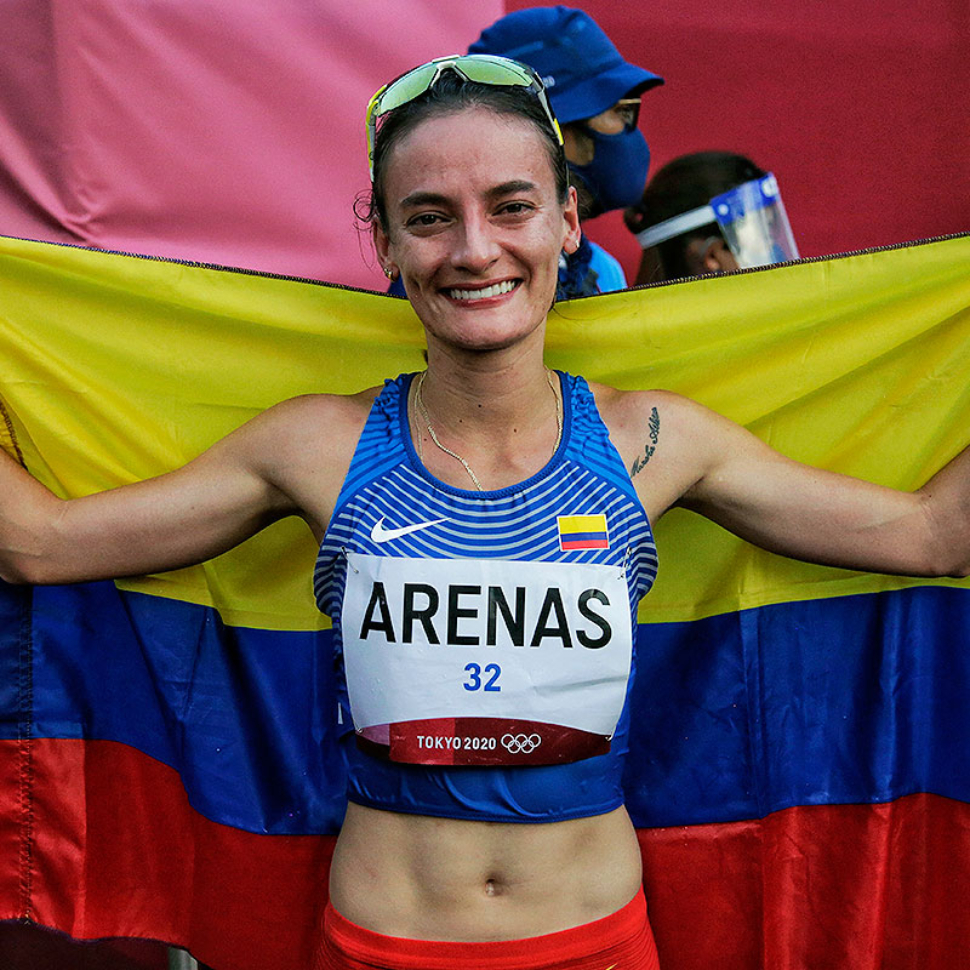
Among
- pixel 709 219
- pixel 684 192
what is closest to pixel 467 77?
pixel 709 219

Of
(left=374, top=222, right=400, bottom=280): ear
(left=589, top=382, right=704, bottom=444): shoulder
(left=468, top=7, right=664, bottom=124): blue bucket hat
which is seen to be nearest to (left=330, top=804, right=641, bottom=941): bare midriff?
(left=589, top=382, right=704, bottom=444): shoulder

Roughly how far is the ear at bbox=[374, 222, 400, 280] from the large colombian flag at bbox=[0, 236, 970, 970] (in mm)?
305

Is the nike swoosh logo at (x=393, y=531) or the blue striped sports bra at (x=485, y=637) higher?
the nike swoosh logo at (x=393, y=531)

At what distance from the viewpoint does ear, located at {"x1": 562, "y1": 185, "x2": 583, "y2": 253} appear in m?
1.98

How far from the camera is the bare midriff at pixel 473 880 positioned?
5.85 feet

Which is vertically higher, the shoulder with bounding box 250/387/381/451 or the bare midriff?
the shoulder with bounding box 250/387/381/451

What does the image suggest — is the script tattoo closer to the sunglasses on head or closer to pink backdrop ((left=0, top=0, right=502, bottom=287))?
the sunglasses on head

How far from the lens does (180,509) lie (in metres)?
1.94

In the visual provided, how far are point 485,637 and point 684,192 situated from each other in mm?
2041

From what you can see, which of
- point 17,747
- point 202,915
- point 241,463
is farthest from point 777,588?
point 17,747

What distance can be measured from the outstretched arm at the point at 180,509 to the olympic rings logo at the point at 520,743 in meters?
0.50

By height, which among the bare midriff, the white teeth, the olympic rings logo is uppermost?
the white teeth

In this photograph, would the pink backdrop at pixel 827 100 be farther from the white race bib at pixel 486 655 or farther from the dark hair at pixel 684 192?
the white race bib at pixel 486 655

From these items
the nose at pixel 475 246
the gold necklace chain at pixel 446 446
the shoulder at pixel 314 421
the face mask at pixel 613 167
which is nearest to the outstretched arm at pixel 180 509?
the shoulder at pixel 314 421
